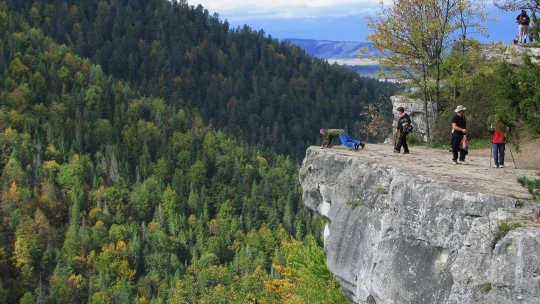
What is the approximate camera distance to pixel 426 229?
19859mm

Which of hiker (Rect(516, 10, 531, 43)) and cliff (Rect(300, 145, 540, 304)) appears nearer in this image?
cliff (Rect(300, 145, 540, 304))

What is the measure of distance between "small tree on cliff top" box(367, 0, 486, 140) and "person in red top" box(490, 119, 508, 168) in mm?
13107

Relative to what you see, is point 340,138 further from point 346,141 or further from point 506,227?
point 506,227

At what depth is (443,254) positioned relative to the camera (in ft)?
63.6

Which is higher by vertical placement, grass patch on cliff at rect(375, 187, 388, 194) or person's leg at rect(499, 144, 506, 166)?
person's leg at rect(499, 144, 506, 166)

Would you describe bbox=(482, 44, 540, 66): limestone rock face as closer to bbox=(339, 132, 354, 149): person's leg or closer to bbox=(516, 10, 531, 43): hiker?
bbox=(516, 10, 531, 43): hiker

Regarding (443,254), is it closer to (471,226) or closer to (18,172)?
(471,226)

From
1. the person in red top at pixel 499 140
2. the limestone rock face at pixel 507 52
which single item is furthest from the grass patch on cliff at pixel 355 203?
the limestone rock face at pixel 507 52

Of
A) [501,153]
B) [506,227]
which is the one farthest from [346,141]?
[506,227]

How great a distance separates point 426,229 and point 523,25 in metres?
23.5

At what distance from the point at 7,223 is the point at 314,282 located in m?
143

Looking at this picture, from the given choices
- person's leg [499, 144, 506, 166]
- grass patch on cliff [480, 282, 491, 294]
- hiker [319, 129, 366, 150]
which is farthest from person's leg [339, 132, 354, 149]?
grass patch on cliff [480, 282, 491, 294]

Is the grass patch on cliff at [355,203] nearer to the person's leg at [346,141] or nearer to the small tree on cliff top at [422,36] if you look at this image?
the person's leg at [346,141]

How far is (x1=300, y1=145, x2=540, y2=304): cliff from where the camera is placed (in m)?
→ 16.8
